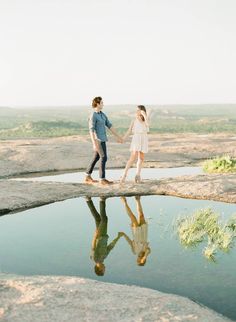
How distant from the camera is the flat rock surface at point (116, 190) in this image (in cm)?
1036

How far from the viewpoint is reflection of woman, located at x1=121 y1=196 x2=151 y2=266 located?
6930 mm

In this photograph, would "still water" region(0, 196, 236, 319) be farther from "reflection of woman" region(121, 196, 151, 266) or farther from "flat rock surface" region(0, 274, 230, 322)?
"flat rock surface" region(0, 274, 230, 322)

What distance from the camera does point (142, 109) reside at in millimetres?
10945

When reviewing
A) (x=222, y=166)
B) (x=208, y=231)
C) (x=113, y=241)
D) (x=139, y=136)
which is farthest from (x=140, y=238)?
(x=222, y=166)

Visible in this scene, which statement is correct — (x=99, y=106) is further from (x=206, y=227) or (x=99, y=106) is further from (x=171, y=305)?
(x=171, y=305)

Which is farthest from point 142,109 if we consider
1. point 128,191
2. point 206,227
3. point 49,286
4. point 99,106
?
point 49,286

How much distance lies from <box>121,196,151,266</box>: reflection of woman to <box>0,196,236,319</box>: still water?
0.04 ft

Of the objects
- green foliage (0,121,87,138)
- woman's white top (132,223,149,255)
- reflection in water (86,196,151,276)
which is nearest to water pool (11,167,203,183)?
reflection in water (86,196,151,276)

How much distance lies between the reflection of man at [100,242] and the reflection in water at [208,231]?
3.54ft

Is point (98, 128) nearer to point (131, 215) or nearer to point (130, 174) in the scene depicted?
point (131, 215)

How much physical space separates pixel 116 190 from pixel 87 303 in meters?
6.12

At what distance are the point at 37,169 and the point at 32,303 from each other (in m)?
11.5

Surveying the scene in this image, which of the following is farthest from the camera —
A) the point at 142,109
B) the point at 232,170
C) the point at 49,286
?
the point at 232,170

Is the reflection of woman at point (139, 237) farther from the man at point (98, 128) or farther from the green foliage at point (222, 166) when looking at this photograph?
the green foliage at point (222, 166)
